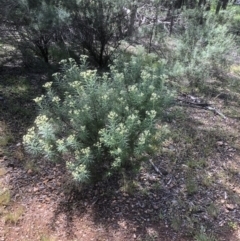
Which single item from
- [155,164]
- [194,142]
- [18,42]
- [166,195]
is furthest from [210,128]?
[18,42]

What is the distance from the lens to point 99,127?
9.46 ft

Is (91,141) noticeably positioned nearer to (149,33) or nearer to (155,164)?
(155,164)

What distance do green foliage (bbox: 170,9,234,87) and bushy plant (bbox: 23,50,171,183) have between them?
2.38 m

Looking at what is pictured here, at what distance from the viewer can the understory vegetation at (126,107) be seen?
2.75 meters

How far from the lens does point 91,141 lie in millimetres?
2883

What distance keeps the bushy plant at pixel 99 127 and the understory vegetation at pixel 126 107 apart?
0.04 ft

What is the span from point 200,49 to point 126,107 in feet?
11.8

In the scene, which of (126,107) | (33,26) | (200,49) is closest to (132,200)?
(126,107)

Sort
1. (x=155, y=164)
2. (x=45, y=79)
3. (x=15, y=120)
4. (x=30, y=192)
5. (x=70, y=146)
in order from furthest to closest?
(x=45, y=79) → (x=15, y=120) → (x=155, y=164) → (x=30, y=192) → (x=70, y=146)

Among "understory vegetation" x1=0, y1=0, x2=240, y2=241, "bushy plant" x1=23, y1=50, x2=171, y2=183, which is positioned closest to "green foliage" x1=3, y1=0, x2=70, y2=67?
"understory vegetation" x1=0, y1=0, x2=240, y2=241

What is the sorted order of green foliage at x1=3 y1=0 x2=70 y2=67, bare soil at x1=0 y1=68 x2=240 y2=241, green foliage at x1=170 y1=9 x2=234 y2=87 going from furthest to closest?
green foliage at x1=170 y1=9 x2=234 y2=87 → green foliage at x1=3 y1=0 x2=70 y2=67 → bare soil at x1=0 y1=68 x2=240 y2=241

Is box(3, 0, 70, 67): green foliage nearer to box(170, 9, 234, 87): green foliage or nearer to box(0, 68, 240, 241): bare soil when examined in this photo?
box(0, 68, 240, 241): bare soil

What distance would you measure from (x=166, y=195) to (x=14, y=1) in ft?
12.3

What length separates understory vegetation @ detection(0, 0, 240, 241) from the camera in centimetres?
275
